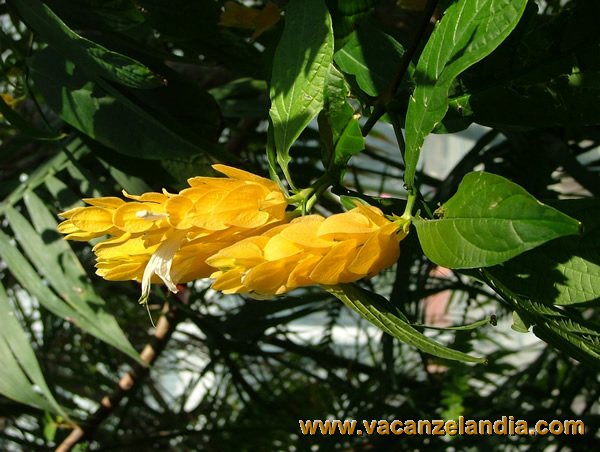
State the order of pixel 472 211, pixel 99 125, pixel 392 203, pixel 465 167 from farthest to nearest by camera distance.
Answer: pixel 465 167 < pixel 99 125 < pixel 392 203 < pixel 472 211

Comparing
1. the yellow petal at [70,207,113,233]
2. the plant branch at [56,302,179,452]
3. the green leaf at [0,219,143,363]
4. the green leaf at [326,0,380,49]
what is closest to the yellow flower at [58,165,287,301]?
the yellow petal at [70,207,113,233]

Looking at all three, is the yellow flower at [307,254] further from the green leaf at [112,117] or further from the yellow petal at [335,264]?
the green leaf at [112,117]

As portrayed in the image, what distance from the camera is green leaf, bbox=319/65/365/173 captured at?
0.36 meters

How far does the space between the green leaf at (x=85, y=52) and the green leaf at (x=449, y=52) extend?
0.17 meters

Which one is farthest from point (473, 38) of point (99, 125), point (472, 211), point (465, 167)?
point (465, 167)

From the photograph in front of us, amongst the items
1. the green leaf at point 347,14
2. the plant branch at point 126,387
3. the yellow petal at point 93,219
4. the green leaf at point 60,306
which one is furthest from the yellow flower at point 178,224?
the plant branch at point 126,387

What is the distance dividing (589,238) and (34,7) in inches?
13.3

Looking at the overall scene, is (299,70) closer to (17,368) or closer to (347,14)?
(347,14)

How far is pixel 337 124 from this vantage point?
0.37 m

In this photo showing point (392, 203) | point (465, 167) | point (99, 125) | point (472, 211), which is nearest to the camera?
point (472, 211)

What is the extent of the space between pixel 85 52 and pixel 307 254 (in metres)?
0.20

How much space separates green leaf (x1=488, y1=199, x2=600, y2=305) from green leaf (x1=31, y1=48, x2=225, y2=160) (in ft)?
0.86

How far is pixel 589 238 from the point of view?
0.32m

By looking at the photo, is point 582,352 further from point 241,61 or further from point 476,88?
point 241,61
